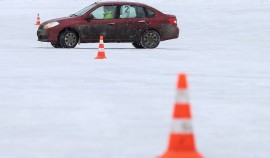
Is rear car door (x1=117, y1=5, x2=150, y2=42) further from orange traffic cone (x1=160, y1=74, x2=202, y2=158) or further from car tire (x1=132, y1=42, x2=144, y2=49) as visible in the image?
orange traffic cone (x1=160, y1=74, x2=202, y2=158)

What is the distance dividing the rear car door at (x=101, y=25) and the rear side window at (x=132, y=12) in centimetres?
30

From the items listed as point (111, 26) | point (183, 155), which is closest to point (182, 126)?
point (183, 155)

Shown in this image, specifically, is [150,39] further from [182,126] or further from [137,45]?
[182,126]

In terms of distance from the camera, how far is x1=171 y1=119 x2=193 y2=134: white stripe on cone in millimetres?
6367

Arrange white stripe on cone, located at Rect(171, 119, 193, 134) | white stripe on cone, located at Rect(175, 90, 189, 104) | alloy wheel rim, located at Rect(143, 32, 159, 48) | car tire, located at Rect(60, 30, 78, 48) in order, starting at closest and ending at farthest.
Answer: white stripe on cone, located at Rect(171, 119, 193, 134)
white stripe on cone, located at Rect(175, 90, 189, 104)
car tire, located at Rect(60, 30, 78, 48)
alloy wheel rim, located at Rect(143, 32, 159, 48)

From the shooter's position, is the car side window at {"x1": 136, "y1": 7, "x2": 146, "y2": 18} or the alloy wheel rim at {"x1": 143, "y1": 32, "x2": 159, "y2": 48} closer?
the alloy wheel rim at {"x1": 143, "y1": 32, "x2": 159, "y2": 48}

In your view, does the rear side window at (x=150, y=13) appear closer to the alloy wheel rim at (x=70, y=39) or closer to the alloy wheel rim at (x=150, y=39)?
the alloy wheel rim at (x=150, y=39)

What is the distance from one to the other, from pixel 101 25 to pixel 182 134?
18.0m

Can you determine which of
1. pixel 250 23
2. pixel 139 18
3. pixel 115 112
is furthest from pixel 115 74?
pixel 250 23

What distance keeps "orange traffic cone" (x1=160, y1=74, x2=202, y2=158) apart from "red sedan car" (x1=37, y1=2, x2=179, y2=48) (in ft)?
57.2

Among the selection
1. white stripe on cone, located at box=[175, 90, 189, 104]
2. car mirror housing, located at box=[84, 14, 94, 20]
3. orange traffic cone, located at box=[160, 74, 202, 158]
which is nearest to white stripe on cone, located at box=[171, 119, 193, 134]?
orange traffic cone, located at box=[160, 74, 202, 158]

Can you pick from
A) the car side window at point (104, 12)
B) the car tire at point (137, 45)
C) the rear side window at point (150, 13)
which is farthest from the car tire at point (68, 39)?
the rear side window at point (150, 13)

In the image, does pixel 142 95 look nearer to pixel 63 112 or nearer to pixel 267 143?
pixel 63 112

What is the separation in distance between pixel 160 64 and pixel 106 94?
21.4ft
